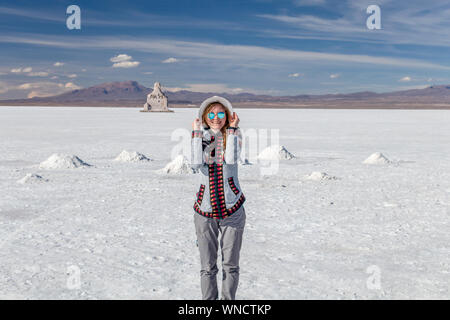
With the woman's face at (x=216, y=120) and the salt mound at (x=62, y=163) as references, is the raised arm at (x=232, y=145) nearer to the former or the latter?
the woman's face at (x=216, y=120)

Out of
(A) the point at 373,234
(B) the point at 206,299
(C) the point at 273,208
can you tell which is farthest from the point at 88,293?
(C) the point at 273,208

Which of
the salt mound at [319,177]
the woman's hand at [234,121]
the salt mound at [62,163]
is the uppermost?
the woman's hand at [234,121]

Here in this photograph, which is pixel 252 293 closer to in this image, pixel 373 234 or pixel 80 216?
pixel 373 234

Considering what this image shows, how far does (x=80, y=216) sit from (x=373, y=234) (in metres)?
3.54

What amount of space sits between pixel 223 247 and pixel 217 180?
0.43 meters

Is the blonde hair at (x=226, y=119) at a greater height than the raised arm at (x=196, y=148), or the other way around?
the blonde hair at (x=226, y=119)

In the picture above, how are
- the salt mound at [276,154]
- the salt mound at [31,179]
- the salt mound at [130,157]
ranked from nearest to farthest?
the salt mound at [31,179] < the salt mound at [130,157] < the salt mound at [276,154]

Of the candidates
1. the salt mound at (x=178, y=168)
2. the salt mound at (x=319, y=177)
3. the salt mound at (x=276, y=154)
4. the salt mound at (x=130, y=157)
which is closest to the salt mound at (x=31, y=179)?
the salt mound at (x=178, y=168)

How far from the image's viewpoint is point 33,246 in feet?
16.8

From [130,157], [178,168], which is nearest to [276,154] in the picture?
[178,168]

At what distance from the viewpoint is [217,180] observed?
123 inches

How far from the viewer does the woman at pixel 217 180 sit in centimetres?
310

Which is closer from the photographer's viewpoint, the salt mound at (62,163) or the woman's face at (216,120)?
the woman's face at (216,120)

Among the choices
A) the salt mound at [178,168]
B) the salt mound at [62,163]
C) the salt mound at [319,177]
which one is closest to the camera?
the salt mound at [319,177]
